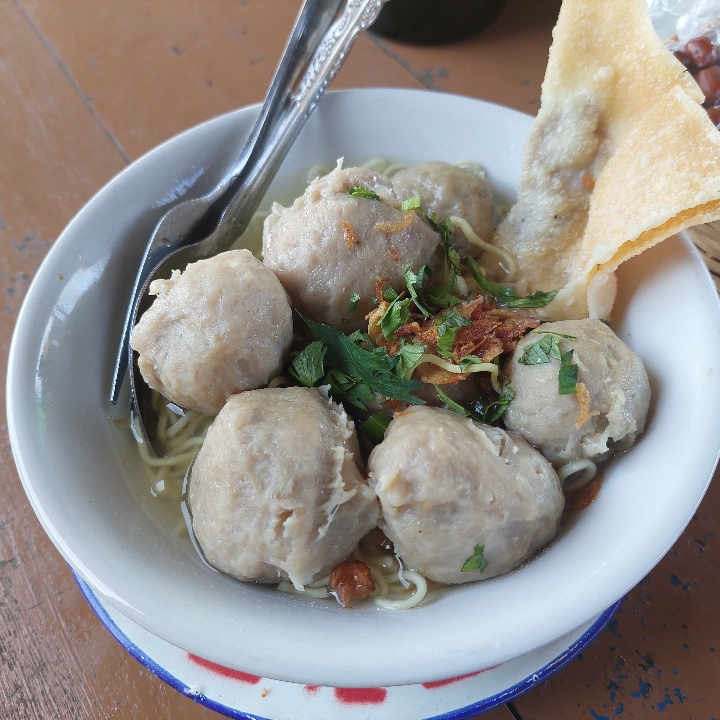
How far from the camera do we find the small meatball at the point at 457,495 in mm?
1162

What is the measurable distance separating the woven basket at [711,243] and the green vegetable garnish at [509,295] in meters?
0.64

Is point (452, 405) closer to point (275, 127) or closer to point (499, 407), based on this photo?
point (499, 407)

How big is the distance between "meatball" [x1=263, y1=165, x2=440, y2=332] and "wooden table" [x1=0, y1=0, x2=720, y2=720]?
3.26ft

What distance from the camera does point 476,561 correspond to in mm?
1232

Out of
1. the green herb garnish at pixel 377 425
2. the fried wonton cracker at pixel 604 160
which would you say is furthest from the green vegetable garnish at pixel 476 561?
the fried wonton cracker at pixel 604 160

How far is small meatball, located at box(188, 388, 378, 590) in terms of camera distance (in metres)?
1.18

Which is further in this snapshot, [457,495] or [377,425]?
[377,425]

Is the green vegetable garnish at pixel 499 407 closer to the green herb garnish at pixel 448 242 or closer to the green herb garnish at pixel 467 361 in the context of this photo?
the green herb garnish at pixel 467 361

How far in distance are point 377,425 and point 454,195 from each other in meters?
0.72

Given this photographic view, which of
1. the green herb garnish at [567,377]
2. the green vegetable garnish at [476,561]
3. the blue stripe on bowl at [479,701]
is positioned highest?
the green herb garnish at [567,377]

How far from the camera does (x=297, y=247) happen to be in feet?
4.80

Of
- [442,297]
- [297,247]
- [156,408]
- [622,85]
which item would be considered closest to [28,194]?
[156,408]

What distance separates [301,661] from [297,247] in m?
0.88

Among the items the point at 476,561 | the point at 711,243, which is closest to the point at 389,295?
the point at 476,561
